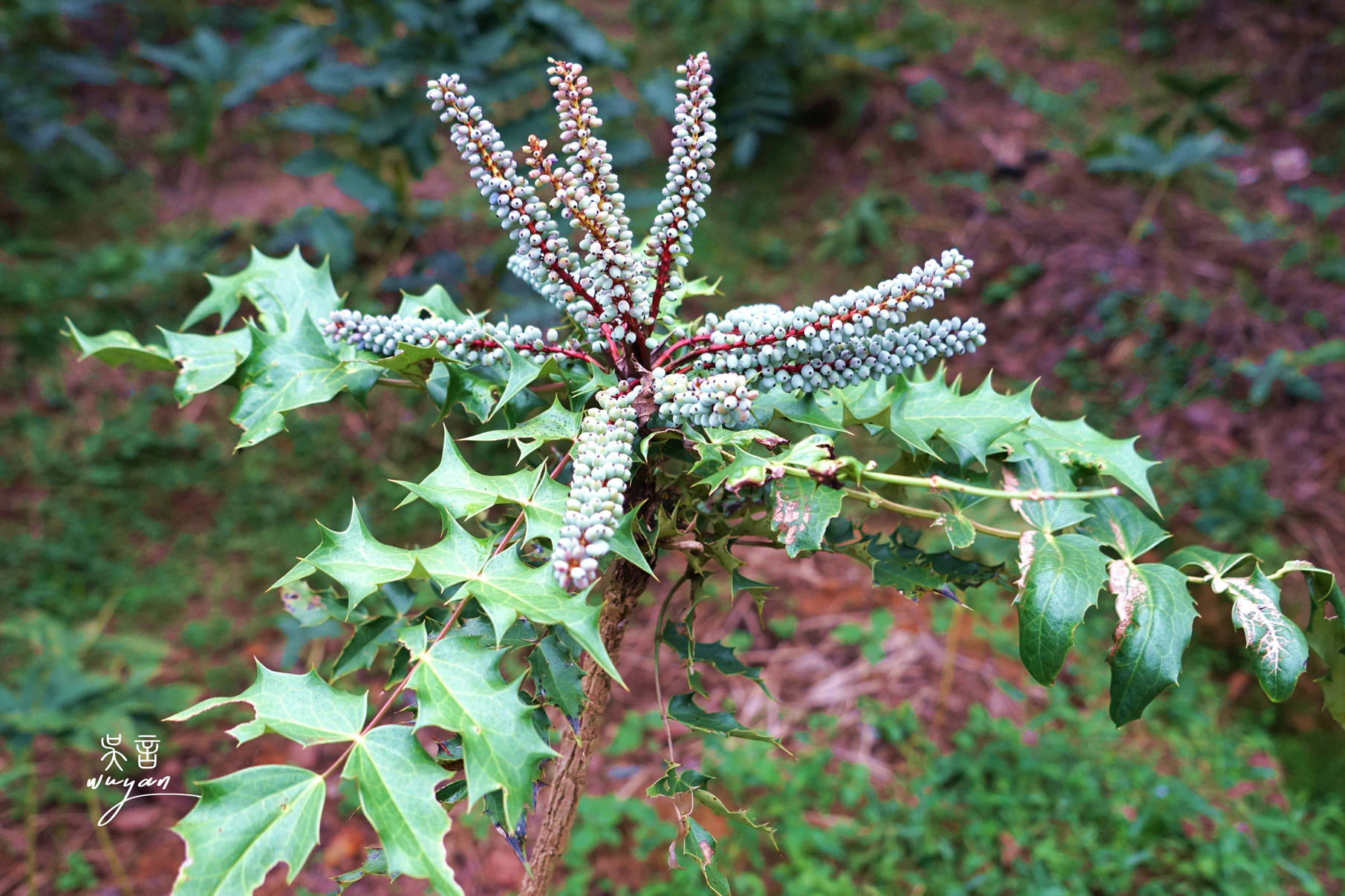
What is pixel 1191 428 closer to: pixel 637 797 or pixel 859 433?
pixel 859 433

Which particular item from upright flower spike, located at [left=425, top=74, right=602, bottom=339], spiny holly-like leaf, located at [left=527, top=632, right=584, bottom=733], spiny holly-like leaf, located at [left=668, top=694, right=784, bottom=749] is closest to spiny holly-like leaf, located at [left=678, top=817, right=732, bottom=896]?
spiny holly-like leaf, located at [left=668, top=694, right=784, bottom=749]

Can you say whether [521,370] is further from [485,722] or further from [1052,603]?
[1052,603]

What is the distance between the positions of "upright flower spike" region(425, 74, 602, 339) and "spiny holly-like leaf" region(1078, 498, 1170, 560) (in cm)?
77

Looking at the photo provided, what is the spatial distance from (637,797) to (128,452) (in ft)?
8.00

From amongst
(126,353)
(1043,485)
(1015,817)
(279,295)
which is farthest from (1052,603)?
(1015,817)

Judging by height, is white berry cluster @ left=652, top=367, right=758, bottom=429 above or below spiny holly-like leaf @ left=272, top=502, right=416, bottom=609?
above

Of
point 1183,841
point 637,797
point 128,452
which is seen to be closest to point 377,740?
point 637,797

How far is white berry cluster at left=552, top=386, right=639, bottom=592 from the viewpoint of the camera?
79cm

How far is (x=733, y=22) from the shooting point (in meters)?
4.04

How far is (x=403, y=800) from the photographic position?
0.82m

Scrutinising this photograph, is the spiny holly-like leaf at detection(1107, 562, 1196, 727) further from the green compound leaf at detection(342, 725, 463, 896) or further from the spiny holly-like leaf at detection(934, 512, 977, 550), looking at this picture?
the green compound leaf at detection(342, 725, 463, 896)

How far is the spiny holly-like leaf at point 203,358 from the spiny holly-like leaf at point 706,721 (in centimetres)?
77

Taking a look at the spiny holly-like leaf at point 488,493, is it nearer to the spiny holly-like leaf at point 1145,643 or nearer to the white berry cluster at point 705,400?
the white berry cluster at point 705,400

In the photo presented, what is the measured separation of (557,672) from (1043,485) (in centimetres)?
70
